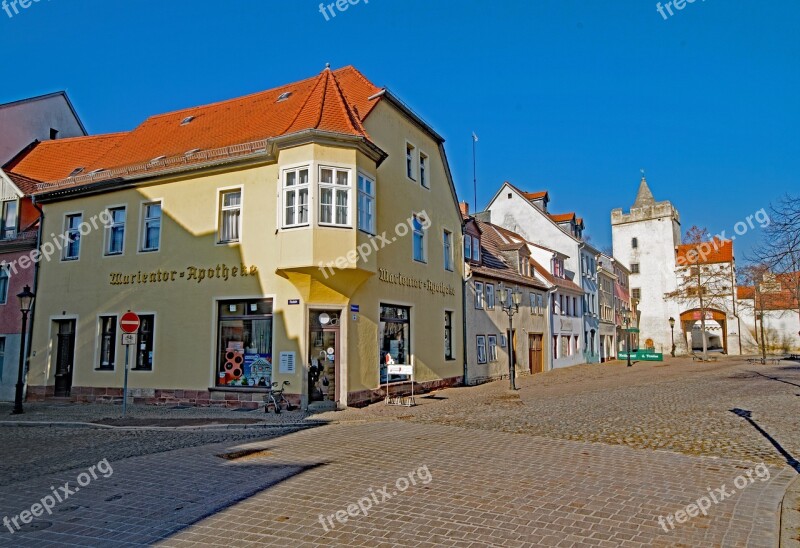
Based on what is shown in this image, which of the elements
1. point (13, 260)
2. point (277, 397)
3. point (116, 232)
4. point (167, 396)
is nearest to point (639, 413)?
point (277, 397)

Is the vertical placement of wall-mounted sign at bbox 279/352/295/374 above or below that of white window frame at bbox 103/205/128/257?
below

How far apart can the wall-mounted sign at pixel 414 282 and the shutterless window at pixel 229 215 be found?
4891 mm

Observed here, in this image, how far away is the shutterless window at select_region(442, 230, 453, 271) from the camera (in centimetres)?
2472

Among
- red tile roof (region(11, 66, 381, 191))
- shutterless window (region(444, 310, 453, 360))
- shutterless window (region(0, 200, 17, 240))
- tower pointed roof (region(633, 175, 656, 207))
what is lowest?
shutterless window (region(444, 310, 453, 360))

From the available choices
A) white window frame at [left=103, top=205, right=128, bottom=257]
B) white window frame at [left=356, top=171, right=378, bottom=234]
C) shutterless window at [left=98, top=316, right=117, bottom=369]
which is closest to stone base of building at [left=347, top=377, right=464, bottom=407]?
white window frame at [left=356, top=171, right=378, bottom=234]

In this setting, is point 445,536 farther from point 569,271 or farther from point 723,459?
point 569,271

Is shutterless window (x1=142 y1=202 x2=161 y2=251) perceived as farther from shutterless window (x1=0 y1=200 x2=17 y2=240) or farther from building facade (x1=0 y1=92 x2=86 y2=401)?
shutterless window (x1=0 y1=200 x2=17 y2=240)

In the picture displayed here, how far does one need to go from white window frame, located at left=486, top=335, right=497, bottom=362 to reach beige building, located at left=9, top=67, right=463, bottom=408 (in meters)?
4.07

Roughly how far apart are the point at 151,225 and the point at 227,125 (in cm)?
470

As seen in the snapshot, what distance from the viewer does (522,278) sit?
33.8m

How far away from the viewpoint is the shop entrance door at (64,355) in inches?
836

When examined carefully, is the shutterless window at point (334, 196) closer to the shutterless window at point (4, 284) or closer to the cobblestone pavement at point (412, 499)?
the cobblestone pavement at point (412, 499)

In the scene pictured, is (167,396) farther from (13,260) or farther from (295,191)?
(13,260)

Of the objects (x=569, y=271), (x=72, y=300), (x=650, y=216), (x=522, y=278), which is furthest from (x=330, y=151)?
(x=650, y=216)
